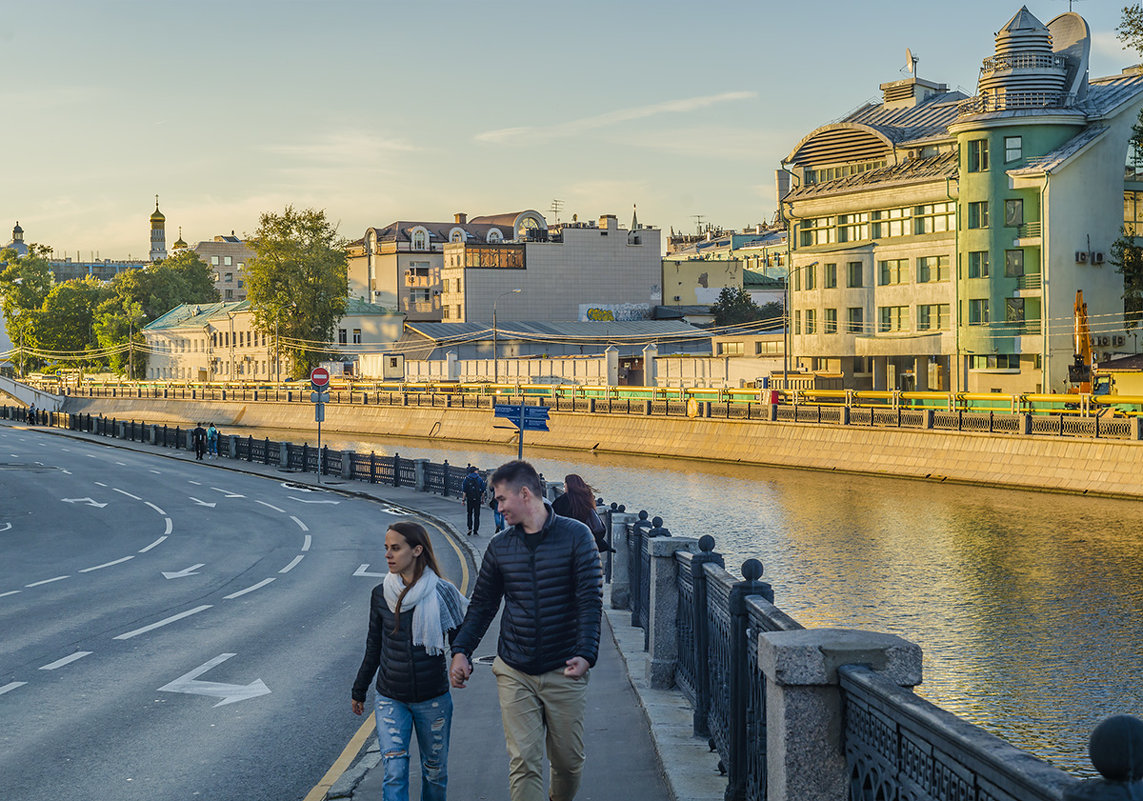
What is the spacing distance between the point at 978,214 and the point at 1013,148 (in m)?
3.52

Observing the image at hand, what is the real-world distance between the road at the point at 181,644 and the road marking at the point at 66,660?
0.14 feet

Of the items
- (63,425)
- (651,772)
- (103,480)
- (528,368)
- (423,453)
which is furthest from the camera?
(528,368)

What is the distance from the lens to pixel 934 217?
67062 millimetres

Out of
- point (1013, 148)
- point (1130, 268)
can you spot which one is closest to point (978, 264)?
point (1013, 148)

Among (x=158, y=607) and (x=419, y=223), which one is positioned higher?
(x=419, y=223)

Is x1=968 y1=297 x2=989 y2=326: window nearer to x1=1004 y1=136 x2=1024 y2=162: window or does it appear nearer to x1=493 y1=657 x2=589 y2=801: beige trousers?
x1=1004 y1=136 x2=1024 y2=162: window

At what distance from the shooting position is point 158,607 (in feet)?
62.4

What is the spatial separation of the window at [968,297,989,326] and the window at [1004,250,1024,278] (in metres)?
1.69

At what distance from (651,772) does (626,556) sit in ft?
23.3

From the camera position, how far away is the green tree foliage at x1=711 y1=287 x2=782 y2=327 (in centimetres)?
12506

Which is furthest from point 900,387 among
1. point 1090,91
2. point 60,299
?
point 60,299

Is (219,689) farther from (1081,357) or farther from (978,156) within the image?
(978,156)

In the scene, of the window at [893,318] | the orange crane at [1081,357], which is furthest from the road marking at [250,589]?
the window at [893,318]

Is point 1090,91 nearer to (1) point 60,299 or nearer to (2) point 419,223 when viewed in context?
(2) point 419,223
